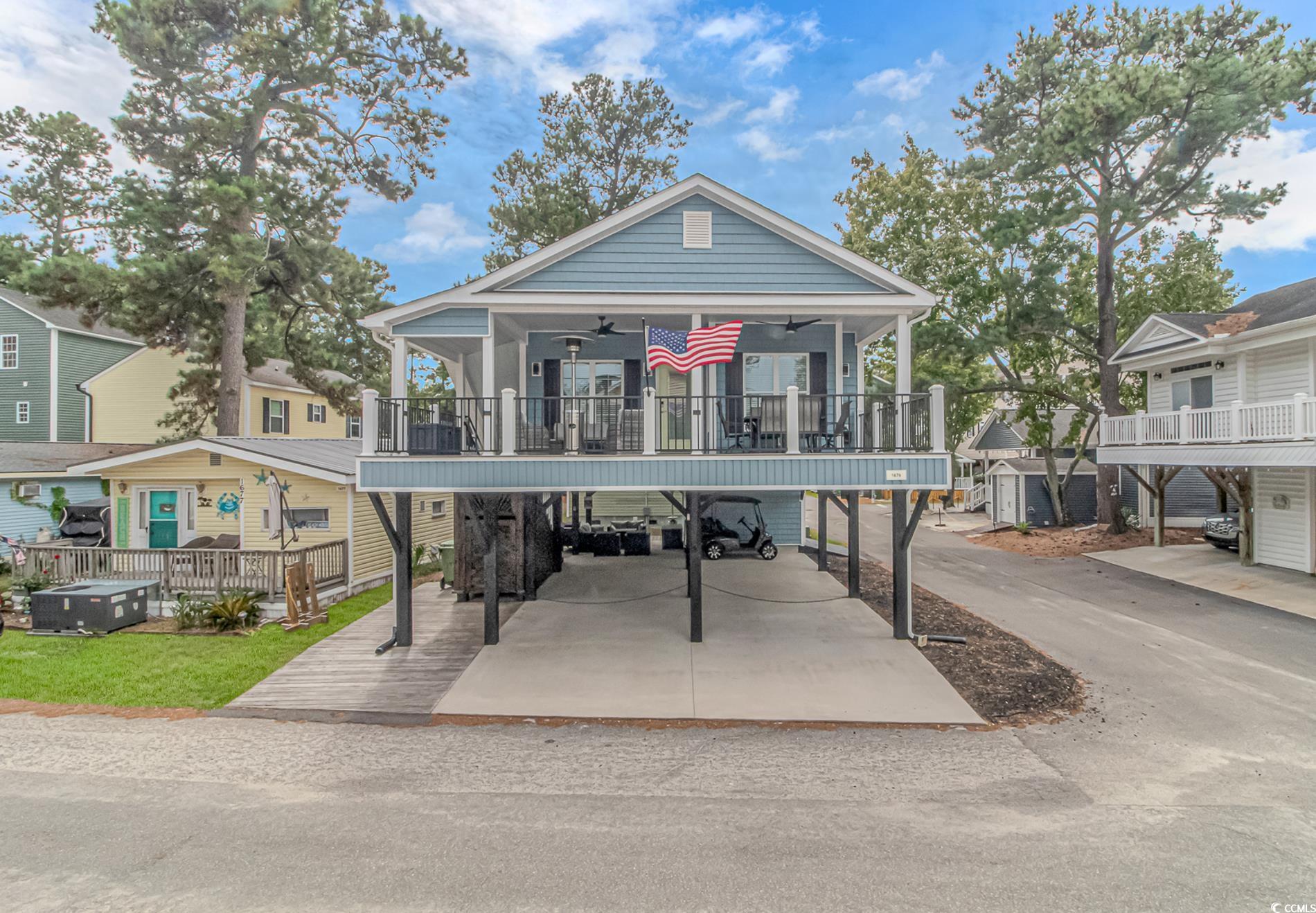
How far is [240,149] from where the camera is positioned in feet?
66.5

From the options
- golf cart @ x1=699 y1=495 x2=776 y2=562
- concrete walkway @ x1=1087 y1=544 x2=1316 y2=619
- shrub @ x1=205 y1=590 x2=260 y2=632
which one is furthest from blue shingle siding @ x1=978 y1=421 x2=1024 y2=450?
shrub @ x1=205 y1=590 x2=260 y2=632

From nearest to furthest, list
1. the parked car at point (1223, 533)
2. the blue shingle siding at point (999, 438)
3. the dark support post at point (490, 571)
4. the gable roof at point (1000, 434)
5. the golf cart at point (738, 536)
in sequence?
the dark support post at point (490, 571) < the golf cart at point (738, 536) < the parked car at point (1223, 533) < the gable roof at point (1000, 434) < the blue shingle siding at point (999, 438)

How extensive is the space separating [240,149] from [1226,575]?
97.5 ft

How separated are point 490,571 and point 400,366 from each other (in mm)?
3313

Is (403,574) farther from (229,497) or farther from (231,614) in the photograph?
(229,497)

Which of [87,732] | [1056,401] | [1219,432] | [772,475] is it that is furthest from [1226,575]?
[87,732]

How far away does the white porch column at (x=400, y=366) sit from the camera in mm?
9383

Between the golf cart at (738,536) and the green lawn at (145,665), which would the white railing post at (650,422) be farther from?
the golf cart at (738,536)

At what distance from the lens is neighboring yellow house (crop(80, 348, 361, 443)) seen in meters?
23.9

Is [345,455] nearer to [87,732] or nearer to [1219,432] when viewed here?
[87,732]

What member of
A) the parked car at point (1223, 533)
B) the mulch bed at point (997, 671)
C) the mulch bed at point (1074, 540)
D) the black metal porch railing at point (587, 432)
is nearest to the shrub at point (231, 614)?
the black metal porch railing at point (587, 432)

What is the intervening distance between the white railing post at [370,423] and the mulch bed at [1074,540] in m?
18.9

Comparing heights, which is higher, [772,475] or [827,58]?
[827,58]

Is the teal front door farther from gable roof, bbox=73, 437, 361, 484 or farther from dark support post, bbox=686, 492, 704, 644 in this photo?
dark support post, bbox=686, 492, 704, 644
